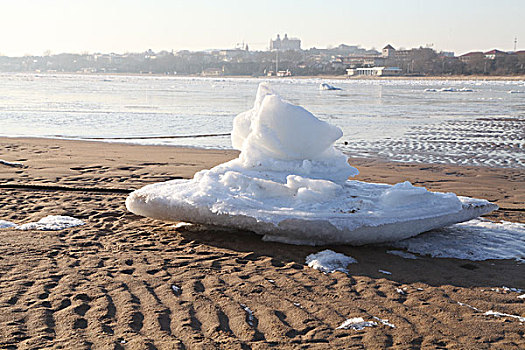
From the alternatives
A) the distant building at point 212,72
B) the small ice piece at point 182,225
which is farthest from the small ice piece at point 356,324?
the distant building at point 212,72

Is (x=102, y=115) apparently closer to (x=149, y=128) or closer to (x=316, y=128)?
(x=149, y=128)

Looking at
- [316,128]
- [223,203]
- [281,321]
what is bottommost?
[281,321]

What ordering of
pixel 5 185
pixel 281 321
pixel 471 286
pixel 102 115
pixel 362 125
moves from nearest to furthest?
pixel 281 321 → pixel 471 286 → pixel 5 185 → pixel 362 125 → pixel 102 115

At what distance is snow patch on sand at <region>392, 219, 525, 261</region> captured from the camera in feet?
17.2

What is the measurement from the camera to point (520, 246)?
5512mm

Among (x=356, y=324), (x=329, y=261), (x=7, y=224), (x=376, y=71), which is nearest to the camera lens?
(x=356, y=324)

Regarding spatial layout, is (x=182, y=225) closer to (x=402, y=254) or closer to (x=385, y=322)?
(x=402, y=254)

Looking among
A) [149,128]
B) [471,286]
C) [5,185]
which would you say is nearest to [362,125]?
[149,128]

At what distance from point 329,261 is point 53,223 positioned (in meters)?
3.10

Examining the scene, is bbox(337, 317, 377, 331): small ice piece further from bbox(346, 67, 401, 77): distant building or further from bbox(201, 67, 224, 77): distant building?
bbox(201, 67, 224, 77): distant building

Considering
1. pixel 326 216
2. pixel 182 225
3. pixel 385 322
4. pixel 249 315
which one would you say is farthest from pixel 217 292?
pixel 182 225

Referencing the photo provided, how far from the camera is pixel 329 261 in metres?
4.98

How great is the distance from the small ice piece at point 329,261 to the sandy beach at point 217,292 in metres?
0.09

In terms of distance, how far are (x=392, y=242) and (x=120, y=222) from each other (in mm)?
2998
